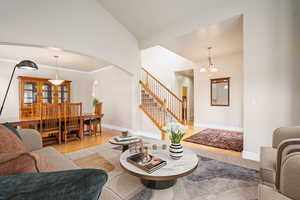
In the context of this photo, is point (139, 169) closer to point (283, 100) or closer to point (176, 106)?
point (283, 100)

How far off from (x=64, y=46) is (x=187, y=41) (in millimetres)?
3084

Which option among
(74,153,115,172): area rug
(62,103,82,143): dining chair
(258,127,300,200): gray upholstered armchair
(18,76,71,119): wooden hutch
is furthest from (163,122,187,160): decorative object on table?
(18,76,71,119): wooden hutch

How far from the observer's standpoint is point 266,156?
1517 mm

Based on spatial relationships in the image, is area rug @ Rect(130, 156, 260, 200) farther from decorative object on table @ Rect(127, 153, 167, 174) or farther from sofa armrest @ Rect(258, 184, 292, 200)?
sofa armrest @ Rect(258, 184, 292, 200)

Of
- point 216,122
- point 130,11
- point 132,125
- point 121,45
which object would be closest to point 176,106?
point 216,122

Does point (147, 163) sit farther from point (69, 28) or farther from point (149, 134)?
point (69, 28)

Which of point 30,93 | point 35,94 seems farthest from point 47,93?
point 30,93

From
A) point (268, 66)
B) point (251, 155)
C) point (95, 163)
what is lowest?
point (95, 163)

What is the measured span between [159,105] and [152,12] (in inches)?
112

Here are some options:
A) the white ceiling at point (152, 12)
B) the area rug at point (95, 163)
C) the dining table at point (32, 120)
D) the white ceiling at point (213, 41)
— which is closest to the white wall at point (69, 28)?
the white ceiling at point (152, 12)

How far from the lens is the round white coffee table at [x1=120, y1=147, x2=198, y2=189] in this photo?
53.4 inches

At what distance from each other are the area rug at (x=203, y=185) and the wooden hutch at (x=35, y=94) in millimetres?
4489

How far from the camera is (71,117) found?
3.84 metres

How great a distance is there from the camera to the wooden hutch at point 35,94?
199 inches
